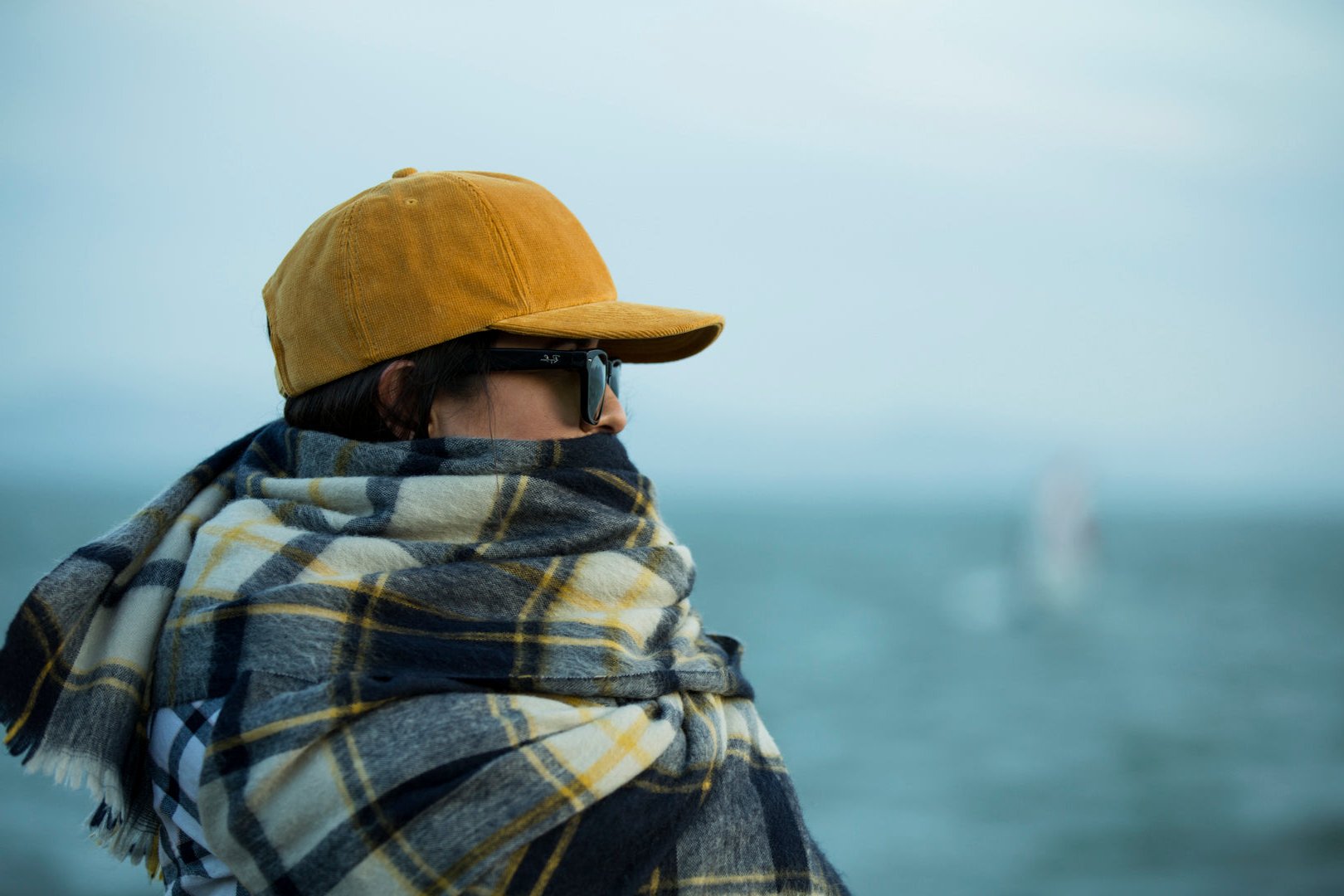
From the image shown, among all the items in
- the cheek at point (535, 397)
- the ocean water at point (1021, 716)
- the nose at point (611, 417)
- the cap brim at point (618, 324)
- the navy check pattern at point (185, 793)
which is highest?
the cap brim at point (618, 324)

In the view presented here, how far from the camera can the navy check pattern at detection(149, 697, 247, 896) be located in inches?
51.7

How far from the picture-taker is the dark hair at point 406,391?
150 cm

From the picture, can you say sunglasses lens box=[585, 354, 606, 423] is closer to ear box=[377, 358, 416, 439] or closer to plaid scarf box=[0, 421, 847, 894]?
plaid scarf box=[0, 421, 847, 894]

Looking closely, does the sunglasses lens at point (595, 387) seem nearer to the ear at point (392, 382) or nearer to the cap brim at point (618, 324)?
the cap brim at point (618, 324)

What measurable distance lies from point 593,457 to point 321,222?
0.49 metres

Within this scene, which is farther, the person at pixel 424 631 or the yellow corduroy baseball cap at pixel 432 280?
the yellow corduroy baseball cap at pixel 432 280

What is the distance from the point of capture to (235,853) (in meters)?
1.24

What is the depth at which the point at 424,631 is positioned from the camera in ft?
4.49

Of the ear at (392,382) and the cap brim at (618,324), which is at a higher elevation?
the cap brim at (618,324)

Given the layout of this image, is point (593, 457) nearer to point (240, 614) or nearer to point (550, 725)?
point (550, 725)

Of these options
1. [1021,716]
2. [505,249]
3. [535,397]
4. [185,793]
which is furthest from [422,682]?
[1021,716]

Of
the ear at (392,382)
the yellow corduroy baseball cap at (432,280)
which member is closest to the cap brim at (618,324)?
the yellow corduroy baseball cap at (432,280)

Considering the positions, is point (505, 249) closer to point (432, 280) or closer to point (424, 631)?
point (432, 280)

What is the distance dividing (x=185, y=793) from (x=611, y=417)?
698 millimetres
